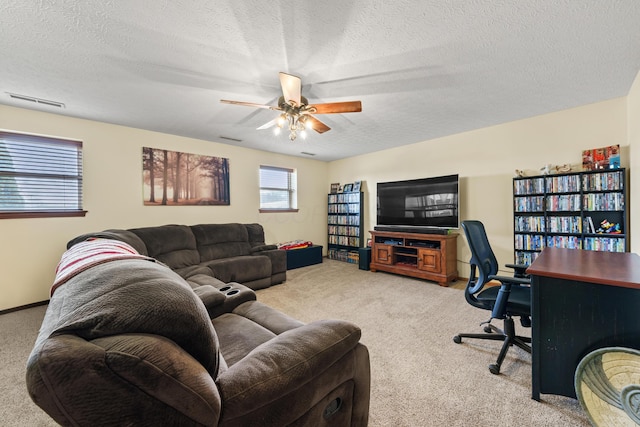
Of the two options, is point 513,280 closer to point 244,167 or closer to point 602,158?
point 602,158

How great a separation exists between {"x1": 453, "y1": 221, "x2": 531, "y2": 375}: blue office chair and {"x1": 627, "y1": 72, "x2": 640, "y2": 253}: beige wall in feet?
4.59

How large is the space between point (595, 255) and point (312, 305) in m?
2.60

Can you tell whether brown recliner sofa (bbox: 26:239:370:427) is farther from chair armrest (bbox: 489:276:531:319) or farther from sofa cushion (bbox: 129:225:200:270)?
sofa cushion (bbox: 129:225:200:270)

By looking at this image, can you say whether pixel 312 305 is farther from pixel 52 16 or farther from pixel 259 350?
pixel 52 16

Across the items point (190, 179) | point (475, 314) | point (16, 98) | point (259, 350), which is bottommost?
point (475, 314)

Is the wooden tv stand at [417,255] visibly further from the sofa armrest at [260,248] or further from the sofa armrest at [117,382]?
the sofa armrest at [117,382]

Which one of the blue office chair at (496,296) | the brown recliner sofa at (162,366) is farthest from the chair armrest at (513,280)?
the brown recliner sofa at (162,366)

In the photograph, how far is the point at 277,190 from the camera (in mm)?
5480

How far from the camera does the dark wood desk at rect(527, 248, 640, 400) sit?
1.35 m

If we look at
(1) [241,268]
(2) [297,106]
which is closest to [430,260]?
(1) [241,268]

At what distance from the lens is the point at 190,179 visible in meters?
4.23

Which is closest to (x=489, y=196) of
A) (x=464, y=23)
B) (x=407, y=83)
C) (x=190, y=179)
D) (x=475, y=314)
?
(x=475, y=314)

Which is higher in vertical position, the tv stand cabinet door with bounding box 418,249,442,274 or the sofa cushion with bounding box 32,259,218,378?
the sofa cushion with bounding box 32,259,218,378

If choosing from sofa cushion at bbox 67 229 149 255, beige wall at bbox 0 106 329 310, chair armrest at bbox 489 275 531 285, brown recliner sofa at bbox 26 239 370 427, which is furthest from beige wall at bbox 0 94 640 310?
brown recliner sofa at bbox 26 239 370 427
